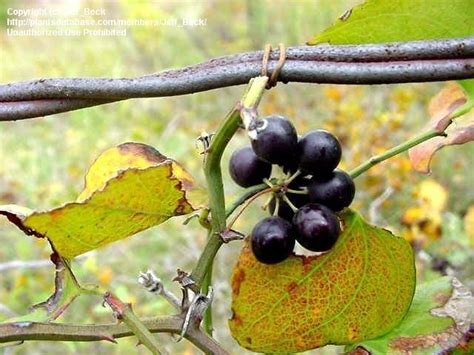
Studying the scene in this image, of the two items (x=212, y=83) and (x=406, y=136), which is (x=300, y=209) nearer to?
(x=212, y=83)

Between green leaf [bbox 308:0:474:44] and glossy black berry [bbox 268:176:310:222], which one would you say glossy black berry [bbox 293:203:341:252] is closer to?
glossy black berry [bbox 268:176:310:222]

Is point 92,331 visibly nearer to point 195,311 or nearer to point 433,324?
point 195,311

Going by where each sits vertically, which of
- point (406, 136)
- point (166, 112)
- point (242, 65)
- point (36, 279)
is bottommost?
point (242, 65)

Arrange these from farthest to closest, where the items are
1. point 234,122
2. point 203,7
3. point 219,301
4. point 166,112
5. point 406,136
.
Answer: point 203,7 < point 166,112 < point 406,136 < point 219,301 < point 234,122

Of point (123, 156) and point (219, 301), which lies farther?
point (219, 301)

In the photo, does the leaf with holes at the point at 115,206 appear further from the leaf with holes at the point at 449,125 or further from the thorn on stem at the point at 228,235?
the leaf with holes at the point at 449,125

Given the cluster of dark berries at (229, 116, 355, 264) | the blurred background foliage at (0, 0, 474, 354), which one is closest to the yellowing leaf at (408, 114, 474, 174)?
the cluster of dark berries at (229, 116, 355, 264)

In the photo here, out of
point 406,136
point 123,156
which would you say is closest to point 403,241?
point 123,156
